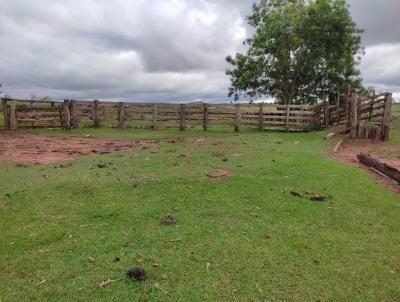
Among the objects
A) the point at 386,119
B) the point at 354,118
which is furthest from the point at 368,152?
the point at 386,119

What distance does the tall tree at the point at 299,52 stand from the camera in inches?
921

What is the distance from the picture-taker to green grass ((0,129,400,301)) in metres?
3.76

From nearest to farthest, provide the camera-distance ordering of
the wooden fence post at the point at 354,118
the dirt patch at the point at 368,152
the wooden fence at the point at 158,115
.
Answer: the dirt patch at the point at 368,152, the wooden fence post at the point at 354,118, the wooden fence at the point at 158,115

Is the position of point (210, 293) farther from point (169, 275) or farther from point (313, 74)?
point (313, 74)

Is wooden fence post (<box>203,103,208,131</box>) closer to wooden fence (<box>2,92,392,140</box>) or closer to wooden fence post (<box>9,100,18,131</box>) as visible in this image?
wooden fence (<box>2,92,392,140</box>)

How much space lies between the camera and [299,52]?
974 inches

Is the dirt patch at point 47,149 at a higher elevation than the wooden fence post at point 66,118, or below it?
below

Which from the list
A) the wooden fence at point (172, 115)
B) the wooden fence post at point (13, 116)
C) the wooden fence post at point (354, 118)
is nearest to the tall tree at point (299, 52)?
the wooden fence at point (172, 115)

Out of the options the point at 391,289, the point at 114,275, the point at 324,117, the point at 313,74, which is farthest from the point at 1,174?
the point at 313,74

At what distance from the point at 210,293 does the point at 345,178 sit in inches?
212

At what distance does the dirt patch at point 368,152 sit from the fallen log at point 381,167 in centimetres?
11

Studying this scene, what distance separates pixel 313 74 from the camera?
25109mm

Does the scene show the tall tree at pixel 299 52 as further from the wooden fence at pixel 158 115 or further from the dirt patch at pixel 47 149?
the dirt patch at pixel 47 149

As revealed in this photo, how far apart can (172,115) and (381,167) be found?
14.0m
